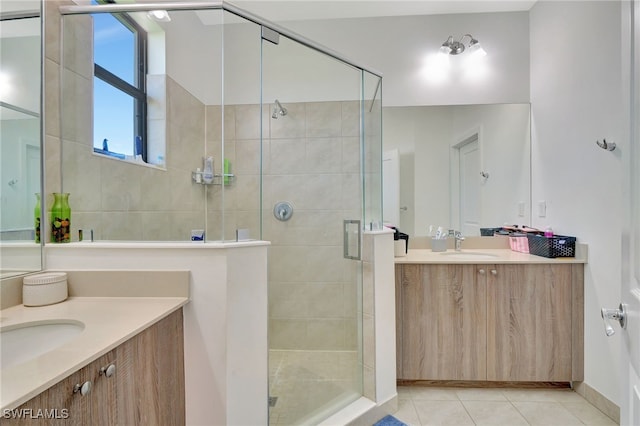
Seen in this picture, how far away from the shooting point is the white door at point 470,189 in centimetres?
239

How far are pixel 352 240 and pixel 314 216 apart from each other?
1.26 ft

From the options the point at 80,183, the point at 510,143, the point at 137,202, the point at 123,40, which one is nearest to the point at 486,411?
the point at 510,143

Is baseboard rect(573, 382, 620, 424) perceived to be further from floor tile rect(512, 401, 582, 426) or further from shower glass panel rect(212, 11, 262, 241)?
shower glass panel rect(212, 11, 262, 241)

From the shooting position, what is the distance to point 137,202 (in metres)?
1.61

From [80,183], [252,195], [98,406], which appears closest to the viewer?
[98,406]

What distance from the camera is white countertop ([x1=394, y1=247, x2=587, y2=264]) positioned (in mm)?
1869

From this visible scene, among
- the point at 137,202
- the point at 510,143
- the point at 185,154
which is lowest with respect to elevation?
the point at 137,202

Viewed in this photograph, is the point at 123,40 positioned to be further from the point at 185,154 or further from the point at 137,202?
the point at 137,202

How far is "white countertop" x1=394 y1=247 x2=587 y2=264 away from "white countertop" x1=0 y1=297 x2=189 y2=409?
1.41 m

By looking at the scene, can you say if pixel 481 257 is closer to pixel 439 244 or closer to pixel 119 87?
pixel 439 244

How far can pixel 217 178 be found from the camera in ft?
5.27

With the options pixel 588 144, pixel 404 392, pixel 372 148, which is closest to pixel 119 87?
pixel 372 148

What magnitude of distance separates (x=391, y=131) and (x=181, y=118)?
1.51 m

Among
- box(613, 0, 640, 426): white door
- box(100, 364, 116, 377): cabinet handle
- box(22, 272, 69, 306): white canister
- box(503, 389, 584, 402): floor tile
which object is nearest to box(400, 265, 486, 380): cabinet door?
box(503, 389, 584, 402): floor tile
